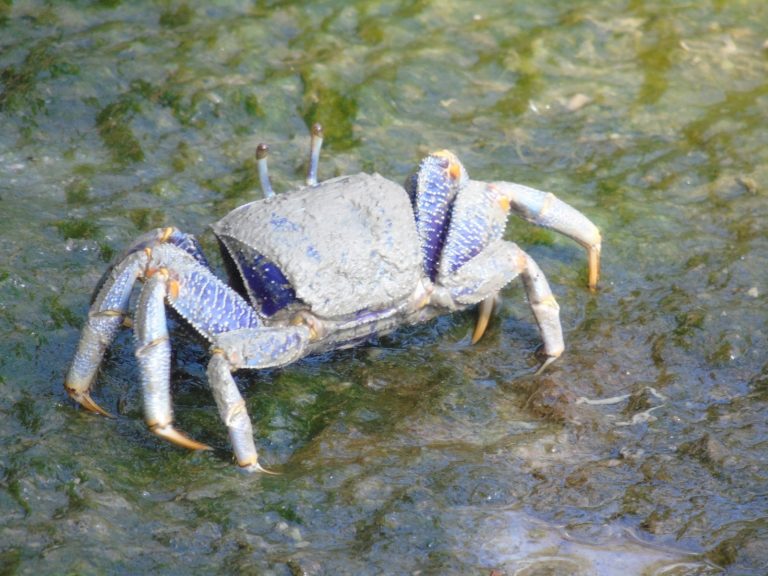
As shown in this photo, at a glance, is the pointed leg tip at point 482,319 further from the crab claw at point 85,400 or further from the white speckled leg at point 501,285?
the crab claw at point 85,400

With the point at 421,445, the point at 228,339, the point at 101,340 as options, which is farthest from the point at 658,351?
the point at 101,340

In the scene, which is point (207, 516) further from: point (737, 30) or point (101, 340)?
point (737, 30)

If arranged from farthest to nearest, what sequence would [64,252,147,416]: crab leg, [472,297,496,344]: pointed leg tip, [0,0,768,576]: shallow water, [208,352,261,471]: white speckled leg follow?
[472,297,496,344]: pointed leg tip < [64,252,147,416]: crab leg < [208,352,261,471]: white speckled leg < [0,0,768,576]: shallow water

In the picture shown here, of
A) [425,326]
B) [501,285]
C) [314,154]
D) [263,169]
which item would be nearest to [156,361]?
[263,169]

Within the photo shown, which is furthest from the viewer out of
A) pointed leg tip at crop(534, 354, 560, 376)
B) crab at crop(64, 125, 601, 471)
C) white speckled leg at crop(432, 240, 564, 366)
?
pointed leg tip at crop(534, 354, 560, 376)

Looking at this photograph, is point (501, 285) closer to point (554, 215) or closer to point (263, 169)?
point (554, 215)

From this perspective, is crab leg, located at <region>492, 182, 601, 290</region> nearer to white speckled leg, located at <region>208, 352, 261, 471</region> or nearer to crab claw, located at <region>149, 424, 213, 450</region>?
white speckled leg, located at <region>208, 352, 261, 471</region>

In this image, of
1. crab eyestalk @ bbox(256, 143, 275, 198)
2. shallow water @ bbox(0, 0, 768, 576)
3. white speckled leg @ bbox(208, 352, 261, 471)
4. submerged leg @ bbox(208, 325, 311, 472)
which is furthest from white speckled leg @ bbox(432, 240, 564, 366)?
white speckled leg @ bbox(208, 352, 261, 471)
